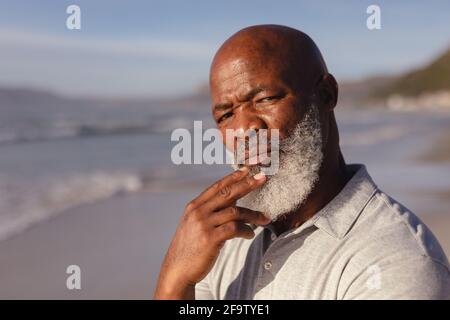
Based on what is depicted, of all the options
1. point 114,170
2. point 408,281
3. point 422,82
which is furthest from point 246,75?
point 422,82

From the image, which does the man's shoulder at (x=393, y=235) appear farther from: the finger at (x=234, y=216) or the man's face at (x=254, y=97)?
the man's face at (x=254, y=97)

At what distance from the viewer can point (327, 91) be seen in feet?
7.21

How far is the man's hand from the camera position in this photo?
6.06ft

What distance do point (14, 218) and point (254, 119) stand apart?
269 inches

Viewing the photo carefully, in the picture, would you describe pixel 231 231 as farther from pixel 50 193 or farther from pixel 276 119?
pixel 50 193

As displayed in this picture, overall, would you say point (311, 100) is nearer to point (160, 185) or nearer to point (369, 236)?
point (369, 236)

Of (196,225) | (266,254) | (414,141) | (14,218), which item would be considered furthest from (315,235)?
(414,141)

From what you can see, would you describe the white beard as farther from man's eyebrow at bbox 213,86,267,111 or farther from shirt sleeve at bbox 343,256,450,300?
shirt sleeve at bbox 343,256,450,300

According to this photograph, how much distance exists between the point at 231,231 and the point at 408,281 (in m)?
0.51

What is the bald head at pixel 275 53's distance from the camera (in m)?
2.00

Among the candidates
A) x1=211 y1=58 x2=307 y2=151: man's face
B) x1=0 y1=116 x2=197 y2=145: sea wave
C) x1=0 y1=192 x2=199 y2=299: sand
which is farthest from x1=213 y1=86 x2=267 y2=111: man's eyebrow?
x1=0 y1=116 x2=197 y2=145: sea wave

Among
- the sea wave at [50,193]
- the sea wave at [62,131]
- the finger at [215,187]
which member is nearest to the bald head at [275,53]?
the finger at [215,187]

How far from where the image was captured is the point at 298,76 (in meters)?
2.04

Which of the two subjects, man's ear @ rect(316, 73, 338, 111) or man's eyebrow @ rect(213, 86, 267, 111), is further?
man's ear @ rect(316, 73, 338, 111)
